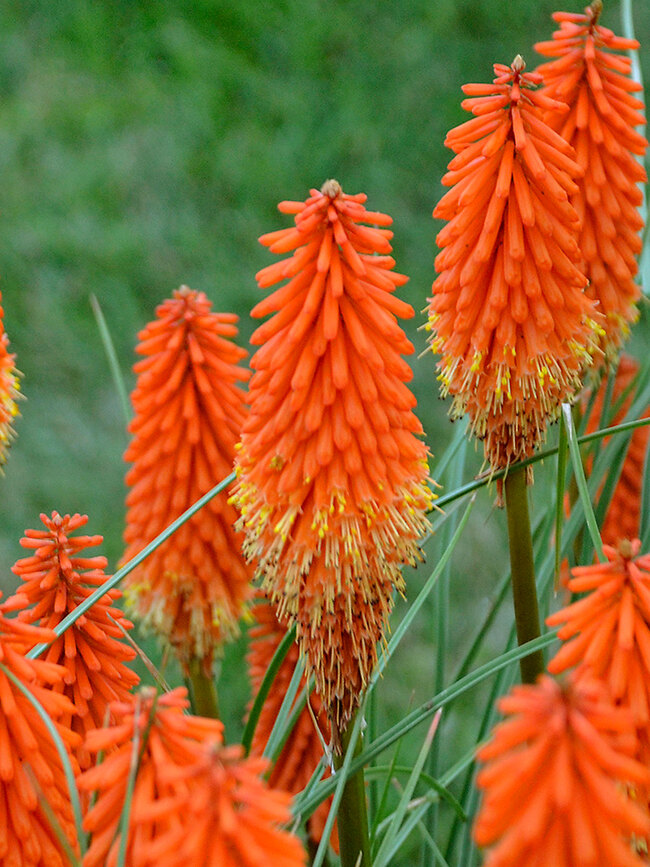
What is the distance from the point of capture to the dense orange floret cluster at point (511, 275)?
185 centimetres

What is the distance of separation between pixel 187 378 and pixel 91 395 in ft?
9.82

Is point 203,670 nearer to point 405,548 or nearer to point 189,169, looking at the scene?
point 405,548

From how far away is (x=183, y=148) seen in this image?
5.82m

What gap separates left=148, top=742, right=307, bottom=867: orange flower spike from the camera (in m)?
1.06

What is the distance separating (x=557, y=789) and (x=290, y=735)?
4.77 ft

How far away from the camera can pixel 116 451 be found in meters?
5.01

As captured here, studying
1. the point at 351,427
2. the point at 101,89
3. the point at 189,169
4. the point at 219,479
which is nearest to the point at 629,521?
the point at 219,479

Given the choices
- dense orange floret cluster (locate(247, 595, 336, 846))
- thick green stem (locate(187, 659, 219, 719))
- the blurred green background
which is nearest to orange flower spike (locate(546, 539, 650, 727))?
dense orange floret cluster (locate(247, 595, 336, 846))

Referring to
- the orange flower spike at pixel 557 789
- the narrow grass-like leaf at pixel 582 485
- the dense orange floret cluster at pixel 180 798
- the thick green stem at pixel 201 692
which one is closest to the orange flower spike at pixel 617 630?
the narrow grass-like leaf at pixel 582 485

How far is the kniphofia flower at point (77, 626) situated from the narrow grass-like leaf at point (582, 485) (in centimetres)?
68

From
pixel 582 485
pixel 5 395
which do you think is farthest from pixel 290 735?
pixel 582 485

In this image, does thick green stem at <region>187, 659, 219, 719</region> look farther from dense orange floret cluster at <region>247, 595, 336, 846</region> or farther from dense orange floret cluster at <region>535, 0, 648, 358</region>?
dense orange floret cluster at <region>535, 0, 648, 358</region>

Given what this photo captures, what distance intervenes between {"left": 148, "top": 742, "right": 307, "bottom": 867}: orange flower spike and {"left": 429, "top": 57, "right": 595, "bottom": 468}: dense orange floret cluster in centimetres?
90

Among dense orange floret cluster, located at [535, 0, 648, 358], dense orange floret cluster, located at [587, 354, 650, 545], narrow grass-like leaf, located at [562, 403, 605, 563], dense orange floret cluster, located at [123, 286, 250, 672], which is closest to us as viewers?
narrow grass-like leaf, located at [562, 403, 605, 563]
